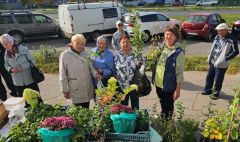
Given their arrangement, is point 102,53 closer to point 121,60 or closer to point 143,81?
point 121,60

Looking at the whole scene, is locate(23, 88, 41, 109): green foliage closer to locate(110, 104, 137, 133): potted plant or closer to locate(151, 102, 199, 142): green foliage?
locate(110, 104, 137, 133): potted plant

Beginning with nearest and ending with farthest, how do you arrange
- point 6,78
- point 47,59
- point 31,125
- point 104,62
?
point 31,125 → point 104,62 → point 6,78 → point 47,59

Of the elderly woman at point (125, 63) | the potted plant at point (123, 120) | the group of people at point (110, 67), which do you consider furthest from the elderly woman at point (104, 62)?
the potted plant at point (123, 120)

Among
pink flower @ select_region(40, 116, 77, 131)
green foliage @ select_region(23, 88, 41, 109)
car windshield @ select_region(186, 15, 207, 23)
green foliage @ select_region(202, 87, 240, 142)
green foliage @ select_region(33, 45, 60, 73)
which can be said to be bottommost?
green foliage @ select_region(33, 45, 60, 73)

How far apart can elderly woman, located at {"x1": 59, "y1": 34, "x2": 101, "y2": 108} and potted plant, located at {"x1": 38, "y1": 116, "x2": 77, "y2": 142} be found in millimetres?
1758

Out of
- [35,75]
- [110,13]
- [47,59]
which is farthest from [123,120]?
[110,13]

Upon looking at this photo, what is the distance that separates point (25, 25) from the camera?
1644 centimetres

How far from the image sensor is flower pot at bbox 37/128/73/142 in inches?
112

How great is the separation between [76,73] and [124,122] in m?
1.85

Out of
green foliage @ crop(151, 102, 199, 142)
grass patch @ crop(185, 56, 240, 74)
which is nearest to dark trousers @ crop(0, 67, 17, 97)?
green foliage @ crop(151, 102, 199, 142)

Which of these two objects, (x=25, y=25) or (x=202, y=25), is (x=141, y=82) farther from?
(x=25, y=25)

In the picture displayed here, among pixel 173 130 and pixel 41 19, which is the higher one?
pixel 41 19

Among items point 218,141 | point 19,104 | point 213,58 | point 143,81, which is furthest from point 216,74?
point 19,104

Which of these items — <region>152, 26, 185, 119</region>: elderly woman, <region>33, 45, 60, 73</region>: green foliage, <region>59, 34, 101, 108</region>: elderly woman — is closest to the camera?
<region>152, 26, 185, 119</region>: elderly woman
